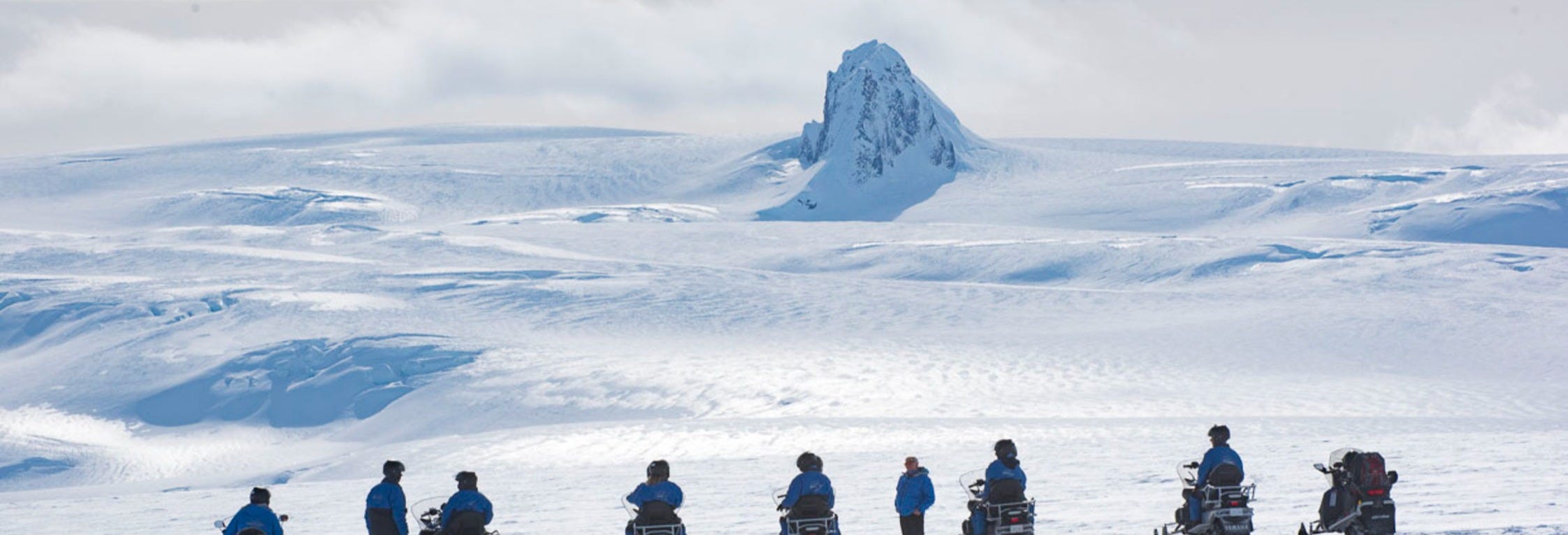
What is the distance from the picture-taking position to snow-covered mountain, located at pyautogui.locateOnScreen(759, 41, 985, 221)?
88.9 metres

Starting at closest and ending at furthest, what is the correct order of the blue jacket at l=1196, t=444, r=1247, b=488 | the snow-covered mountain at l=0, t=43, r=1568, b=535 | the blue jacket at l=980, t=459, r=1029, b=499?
the blue jacket at l=980, t=459, r=1029, b=499 → the blue jacket at l=1196, t=444, r=1247, b=488 → the snow-covered mountain at l=0, t=43, r=1568, b=535

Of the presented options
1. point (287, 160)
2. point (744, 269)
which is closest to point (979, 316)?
point (744, 269)

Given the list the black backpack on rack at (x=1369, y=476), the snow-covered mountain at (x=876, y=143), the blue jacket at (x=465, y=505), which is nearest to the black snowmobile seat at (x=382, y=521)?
the blue jacket at (x=465, y=505)

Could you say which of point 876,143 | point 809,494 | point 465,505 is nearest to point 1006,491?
point 809,494

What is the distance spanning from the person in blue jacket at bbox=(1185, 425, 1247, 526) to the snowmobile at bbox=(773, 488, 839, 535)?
2.57 meters

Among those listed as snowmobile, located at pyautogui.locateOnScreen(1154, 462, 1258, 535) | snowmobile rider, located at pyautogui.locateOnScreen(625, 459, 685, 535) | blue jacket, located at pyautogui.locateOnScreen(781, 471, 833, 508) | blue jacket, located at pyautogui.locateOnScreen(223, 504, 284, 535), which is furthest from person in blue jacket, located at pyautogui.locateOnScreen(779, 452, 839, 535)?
blue jacket, located at pyautogui.locateOnScreen(223, 504, 284, 535)

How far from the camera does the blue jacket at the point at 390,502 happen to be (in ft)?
33.3

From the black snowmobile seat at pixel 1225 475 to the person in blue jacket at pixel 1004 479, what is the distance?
1315 millimetres

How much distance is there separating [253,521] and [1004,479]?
469cm

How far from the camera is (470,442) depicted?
30000mm

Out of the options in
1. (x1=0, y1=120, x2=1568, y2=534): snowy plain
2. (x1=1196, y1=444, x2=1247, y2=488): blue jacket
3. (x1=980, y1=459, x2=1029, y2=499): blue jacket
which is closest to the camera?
(x1=980, y1=459, x2=1029, y2=499): blue jacket

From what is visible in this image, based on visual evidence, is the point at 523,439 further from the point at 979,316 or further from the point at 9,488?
the point at 979,316

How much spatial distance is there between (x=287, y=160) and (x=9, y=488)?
64018mm

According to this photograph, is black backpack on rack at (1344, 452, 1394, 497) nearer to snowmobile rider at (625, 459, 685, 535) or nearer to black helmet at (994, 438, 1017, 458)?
black helmet at (994, 438, 1017, 458)
